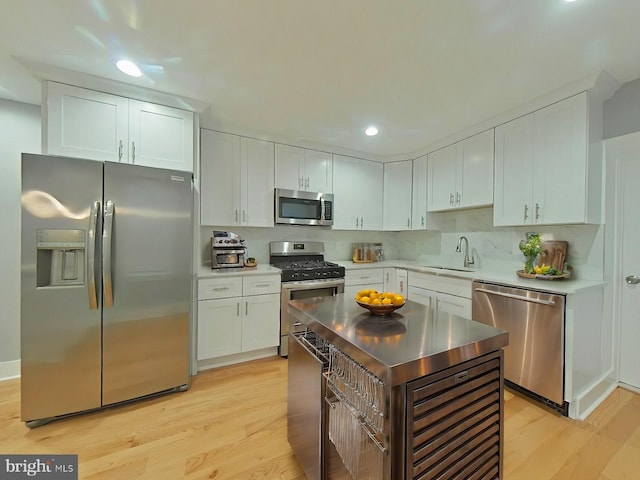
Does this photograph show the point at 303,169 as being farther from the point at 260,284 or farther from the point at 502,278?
the point at 502,278

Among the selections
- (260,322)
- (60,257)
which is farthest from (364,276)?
(60,257)

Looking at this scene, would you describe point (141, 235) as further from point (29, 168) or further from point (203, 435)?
point (203, 435)

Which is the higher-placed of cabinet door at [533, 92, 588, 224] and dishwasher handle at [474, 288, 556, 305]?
cabinet door at [533, 92, 588, 224]

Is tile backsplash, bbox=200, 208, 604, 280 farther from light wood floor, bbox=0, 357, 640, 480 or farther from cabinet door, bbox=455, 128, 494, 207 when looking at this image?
light wood floor, bbox=0, 357, 640, 480

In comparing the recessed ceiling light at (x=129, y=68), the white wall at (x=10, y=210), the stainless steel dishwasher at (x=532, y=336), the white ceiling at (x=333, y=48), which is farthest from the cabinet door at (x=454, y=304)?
the white wall at (x=10, y=210)

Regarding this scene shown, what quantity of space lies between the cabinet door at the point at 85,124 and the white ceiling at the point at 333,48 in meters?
0.20

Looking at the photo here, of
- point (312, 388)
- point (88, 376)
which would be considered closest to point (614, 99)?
point (312, 388)

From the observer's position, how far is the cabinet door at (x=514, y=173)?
2.51 meters

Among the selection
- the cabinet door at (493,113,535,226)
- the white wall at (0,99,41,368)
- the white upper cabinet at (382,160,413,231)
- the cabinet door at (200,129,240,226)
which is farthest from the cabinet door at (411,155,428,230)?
the white wall at (0,99,41,368)

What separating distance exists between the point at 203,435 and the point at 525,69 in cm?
346

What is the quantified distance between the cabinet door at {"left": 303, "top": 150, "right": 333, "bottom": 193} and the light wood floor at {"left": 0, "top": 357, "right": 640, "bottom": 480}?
2437 millimetres

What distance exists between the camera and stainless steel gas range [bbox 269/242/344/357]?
3041 millimetres

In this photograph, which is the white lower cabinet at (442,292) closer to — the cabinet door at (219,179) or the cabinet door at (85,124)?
the cabinet door at (219,179)

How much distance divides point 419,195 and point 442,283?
1386mm
